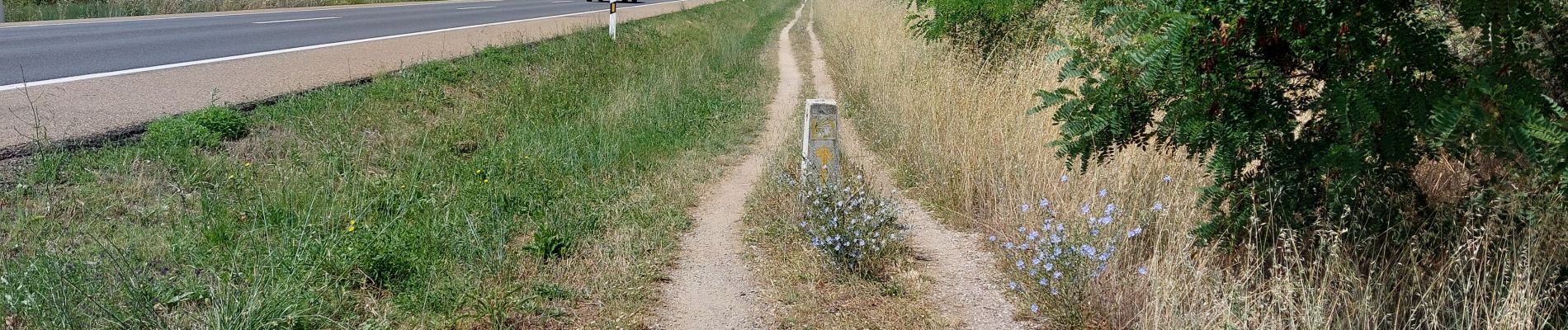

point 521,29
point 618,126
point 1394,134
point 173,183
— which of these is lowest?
point 521,29

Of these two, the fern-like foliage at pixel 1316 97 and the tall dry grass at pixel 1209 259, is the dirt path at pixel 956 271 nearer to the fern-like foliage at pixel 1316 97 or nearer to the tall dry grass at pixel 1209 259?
the tall dry grass at pixel 1209 259

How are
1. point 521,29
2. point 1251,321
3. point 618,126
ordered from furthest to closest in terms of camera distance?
point 521,29 < point 618,126 < point 1251,321

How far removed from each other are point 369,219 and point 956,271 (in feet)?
9.78

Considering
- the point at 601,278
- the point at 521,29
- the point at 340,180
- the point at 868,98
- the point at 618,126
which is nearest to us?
the point at 601,278

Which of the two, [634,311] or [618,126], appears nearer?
[634,311]

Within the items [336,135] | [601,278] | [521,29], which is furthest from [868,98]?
[521,29]

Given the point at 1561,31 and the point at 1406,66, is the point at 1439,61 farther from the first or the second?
the point at 1561,31

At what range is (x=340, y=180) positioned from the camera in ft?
19.1

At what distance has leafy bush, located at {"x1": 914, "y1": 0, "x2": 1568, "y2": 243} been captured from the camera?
3055 mm

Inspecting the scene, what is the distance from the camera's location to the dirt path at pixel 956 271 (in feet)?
13.9

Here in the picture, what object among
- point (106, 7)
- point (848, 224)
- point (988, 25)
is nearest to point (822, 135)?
point (848, 224)

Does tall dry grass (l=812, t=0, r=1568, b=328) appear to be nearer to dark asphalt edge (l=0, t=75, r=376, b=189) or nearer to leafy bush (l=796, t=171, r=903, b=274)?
leafy bush (l=796, t=171, r=903, b=274)

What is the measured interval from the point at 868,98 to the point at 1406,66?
6781mm

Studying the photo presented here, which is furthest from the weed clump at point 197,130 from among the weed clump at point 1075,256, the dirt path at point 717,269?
the weed clump at point 1075,256
